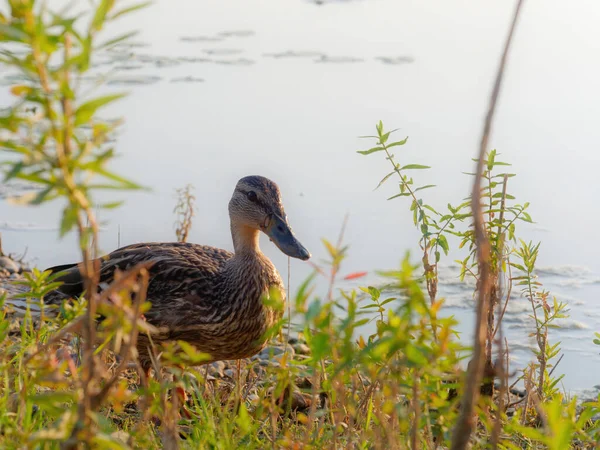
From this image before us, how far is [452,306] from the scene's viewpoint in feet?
23.8

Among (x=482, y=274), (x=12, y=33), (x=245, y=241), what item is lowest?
(x=245, y=241)

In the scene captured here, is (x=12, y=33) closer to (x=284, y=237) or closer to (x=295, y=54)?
(x=284, y=237)

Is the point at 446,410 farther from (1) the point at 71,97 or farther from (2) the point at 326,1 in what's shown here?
(2) the point at 326,1

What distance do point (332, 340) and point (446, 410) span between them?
1.39 feet

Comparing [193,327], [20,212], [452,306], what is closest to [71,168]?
[193,327]

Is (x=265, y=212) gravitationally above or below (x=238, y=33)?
below

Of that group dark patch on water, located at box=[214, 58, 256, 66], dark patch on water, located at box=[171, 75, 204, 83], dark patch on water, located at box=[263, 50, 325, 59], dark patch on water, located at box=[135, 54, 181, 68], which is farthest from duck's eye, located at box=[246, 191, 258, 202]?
dark patch on water, located at box=[263, 50, 325, 59]

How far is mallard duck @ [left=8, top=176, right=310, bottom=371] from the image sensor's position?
199 inches

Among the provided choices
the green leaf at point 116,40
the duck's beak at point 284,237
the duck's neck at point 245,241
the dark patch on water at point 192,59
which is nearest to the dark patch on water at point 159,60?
the dark patch on water at point 192,59

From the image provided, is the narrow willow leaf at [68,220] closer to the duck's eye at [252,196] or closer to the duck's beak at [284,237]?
the duck's beak at [284,237]

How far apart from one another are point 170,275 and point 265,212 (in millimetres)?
790

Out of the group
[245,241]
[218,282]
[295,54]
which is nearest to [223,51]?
[295,54]

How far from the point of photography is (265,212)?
565 centimetres

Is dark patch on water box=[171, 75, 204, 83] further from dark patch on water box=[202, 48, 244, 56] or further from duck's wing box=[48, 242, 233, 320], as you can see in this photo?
duck's wing box=[48, 242, 233, 320]
